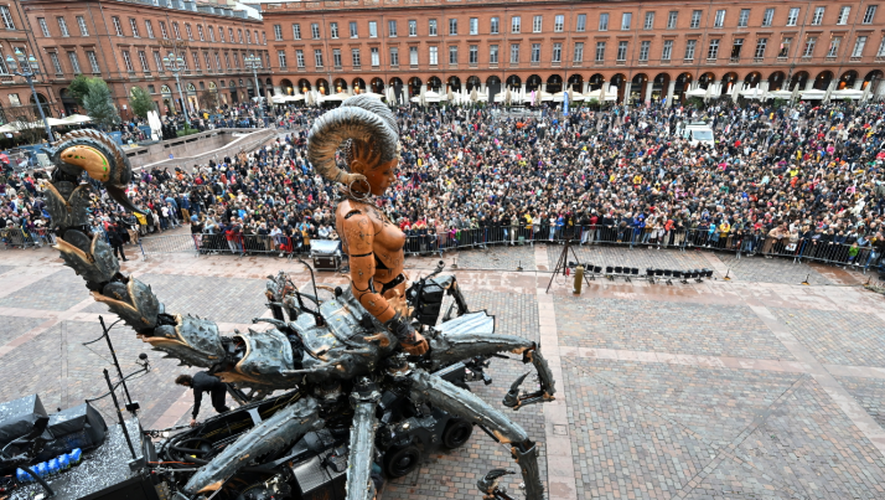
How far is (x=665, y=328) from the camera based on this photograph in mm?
12781

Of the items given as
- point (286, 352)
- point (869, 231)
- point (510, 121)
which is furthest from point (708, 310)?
point (510, 121)

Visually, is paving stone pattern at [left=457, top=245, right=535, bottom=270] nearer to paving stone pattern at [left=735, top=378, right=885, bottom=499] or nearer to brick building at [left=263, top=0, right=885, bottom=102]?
paving stone pattern at [left=735, top=378, right=885, bottom=499]

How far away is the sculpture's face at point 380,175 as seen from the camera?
6227 millimetres

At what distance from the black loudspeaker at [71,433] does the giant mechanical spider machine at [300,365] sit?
47.1 inches

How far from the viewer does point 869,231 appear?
53.3 ft

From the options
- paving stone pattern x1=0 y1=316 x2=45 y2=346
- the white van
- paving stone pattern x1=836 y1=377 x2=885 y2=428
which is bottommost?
paving stone pattern x1=836 y1=377 x2=885 y2=428

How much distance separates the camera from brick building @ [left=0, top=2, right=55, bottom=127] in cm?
4164

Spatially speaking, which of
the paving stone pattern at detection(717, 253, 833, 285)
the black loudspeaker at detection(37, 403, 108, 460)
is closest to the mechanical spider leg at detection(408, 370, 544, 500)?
the black loudspeaker at detection(37, 403, 108, 460)

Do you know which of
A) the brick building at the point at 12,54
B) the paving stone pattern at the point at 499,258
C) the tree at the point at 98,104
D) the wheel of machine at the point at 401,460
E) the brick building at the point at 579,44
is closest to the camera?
the wheel of machine at the point at 401,460

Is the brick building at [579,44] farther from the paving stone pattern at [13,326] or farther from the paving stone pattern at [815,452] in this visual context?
the paving stone pattern at [815,452]

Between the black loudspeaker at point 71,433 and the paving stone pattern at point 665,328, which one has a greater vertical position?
the black loudspeaker at point 71,433

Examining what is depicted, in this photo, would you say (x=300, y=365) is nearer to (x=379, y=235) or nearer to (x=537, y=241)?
(x=379, y=235)

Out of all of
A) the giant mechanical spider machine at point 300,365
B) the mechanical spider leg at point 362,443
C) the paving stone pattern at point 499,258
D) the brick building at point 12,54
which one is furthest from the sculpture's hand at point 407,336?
the brick building at point 12,54

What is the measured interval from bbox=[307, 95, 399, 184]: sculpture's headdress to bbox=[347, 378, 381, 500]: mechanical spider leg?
9.88 ft
